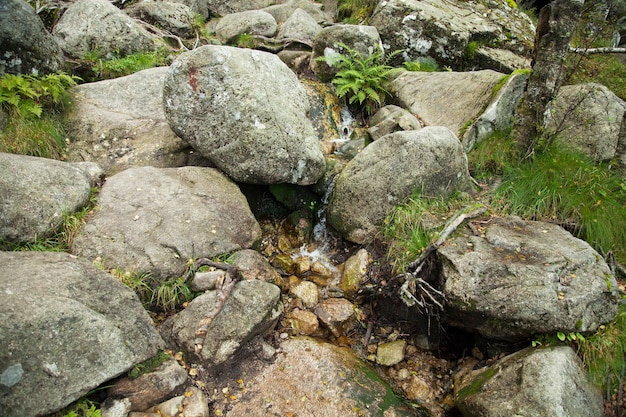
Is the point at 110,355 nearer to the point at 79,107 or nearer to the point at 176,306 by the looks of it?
the point at 176,306

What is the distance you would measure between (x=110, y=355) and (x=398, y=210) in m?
3.94

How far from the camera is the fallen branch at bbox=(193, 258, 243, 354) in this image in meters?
4.11

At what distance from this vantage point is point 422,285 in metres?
4.66

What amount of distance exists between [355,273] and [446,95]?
177 inches

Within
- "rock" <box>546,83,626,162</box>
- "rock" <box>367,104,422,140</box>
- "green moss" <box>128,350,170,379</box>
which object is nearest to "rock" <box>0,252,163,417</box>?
"green moss" <box>128,350,170,379</box>

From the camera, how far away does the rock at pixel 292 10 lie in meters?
12.6

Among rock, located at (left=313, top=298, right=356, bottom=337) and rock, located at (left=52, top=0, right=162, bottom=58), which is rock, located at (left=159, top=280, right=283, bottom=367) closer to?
rock, located at (left=313, top=298, right=356, bottom=337)

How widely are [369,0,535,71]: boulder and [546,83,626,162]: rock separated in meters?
3.28

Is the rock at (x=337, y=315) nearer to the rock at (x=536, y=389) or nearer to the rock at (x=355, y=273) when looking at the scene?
the rock at (x=355, y=273)

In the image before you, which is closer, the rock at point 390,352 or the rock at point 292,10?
the rock at point 390,352

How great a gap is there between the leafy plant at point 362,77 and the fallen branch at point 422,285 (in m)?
4.28

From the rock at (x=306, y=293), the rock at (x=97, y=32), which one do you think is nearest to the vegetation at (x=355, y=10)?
the rock at (x=97, y=32)

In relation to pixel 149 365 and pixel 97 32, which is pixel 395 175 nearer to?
pixel 149 365

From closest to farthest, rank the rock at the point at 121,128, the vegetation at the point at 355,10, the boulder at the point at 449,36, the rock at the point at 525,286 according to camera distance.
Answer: the rock at the point at 525,286 → the rock at the point at 121,128 → the boulder at the point at 449,36 → the vegetation at the point at 355,10
